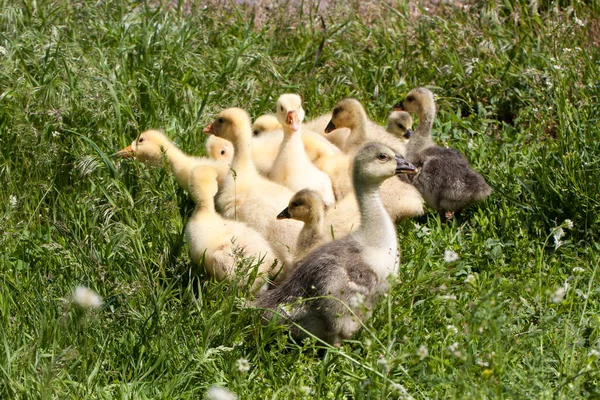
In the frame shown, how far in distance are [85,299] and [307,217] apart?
1373mm

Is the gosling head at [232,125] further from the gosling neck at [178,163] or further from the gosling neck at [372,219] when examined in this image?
the gosling neck at [372,219]

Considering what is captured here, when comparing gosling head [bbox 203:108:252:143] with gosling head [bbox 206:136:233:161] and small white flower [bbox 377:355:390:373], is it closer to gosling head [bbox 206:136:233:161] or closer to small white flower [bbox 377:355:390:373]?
gosling head [bbox 206:136:233:161]

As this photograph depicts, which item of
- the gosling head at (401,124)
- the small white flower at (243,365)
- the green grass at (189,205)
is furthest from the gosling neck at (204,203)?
the gosling head at (401,124)

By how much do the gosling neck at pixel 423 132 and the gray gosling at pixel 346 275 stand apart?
151 cm

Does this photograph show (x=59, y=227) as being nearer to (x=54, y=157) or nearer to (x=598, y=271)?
(x=54, y=157)

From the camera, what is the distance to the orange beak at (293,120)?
19.3ft

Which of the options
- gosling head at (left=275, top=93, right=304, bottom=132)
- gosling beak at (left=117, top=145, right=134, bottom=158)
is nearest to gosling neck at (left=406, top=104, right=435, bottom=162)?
gosling head at (left=275, top=93, right=304, bottom=132)

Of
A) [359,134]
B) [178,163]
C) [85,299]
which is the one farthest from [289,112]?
[85,299]

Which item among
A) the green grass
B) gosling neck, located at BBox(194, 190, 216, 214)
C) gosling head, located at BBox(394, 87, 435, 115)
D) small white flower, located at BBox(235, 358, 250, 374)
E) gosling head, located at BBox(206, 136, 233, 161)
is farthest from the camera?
gosling head, located at BBox(394, 87, 435, 115)

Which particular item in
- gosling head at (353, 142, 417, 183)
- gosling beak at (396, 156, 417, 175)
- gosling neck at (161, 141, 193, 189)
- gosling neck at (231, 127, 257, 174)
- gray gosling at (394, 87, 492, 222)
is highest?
gosling head at (353, 142, 417, 183)

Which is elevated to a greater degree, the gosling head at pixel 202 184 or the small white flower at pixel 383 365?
the small white flower at pixel 383 365

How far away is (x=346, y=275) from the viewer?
4562mm

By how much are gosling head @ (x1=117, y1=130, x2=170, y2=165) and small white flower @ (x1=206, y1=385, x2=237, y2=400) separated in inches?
83.2

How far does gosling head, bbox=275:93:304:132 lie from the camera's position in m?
5.90
